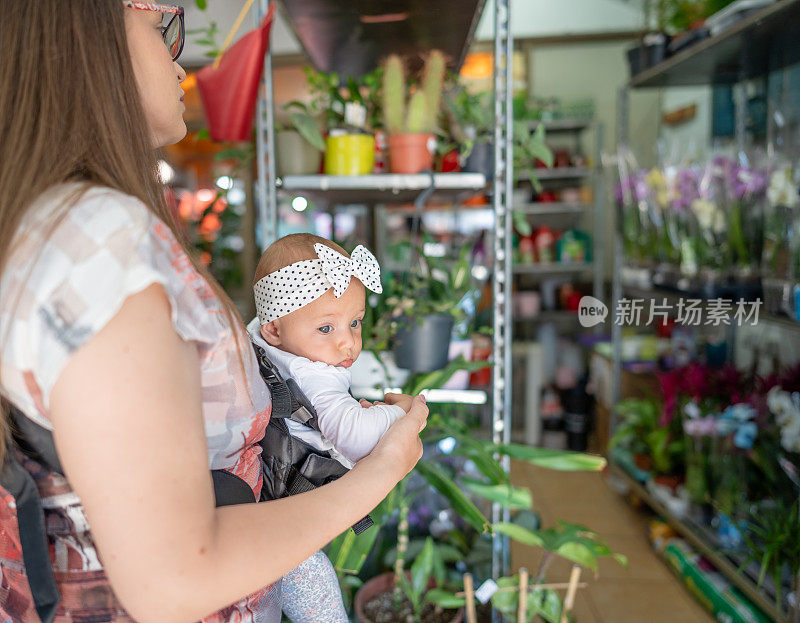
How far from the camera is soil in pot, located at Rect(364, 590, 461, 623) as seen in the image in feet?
5.41

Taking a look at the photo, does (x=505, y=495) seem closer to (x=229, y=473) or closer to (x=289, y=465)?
(x=289, y=465)

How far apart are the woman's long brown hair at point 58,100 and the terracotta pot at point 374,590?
54.5 inches

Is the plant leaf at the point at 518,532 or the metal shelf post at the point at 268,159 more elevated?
the metal shelf post at the point at 268,159

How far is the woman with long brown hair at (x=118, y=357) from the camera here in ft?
1.45

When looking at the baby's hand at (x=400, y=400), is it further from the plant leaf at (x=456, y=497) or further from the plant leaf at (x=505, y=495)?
the plant leaf at (x=505, y=495)

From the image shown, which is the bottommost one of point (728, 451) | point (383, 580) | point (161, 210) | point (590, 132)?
point (383, 580)

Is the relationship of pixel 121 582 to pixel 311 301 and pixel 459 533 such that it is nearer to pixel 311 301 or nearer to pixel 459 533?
pixel 311 301

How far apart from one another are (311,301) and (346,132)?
1069 mm

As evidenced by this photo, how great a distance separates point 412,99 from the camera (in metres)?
1.62

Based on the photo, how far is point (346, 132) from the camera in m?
1.68

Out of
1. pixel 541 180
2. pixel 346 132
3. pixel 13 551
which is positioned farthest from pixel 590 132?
pixel 13 551

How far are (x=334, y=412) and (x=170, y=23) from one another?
0.47 meters

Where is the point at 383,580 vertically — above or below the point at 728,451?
below

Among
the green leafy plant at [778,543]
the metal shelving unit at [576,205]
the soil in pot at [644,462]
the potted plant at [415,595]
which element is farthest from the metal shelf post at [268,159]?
the metal shelving unit at [576,205]
